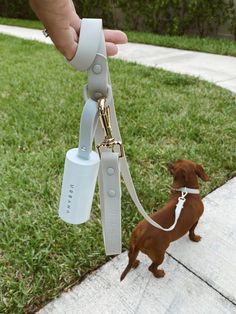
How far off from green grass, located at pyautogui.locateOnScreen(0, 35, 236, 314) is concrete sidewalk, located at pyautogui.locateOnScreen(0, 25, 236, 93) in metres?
0.44

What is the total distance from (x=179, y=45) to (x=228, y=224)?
18.0 ft

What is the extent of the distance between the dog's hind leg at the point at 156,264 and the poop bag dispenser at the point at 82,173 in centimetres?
66

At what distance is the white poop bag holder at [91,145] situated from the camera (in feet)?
3.83

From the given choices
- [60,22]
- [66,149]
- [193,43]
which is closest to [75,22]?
[60,22]

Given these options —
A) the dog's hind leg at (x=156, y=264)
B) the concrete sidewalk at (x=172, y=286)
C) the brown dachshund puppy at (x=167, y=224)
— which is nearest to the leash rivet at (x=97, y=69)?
the brown dachshund puppy at (x=167, y=224)

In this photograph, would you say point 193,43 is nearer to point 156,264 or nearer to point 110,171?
point 156,264

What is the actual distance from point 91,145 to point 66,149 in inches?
82.0

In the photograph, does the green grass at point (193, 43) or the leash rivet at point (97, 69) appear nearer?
the leash rivet at point (97, 69)

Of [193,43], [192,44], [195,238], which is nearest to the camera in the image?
[195,238]

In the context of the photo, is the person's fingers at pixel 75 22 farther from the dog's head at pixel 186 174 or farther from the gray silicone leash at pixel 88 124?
the dog's head at pixel 186 174

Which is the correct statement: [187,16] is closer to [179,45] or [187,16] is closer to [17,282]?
[179,45]

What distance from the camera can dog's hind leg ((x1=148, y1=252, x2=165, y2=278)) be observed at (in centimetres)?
186

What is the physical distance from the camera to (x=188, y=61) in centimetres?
617

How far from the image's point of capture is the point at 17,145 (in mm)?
3398
